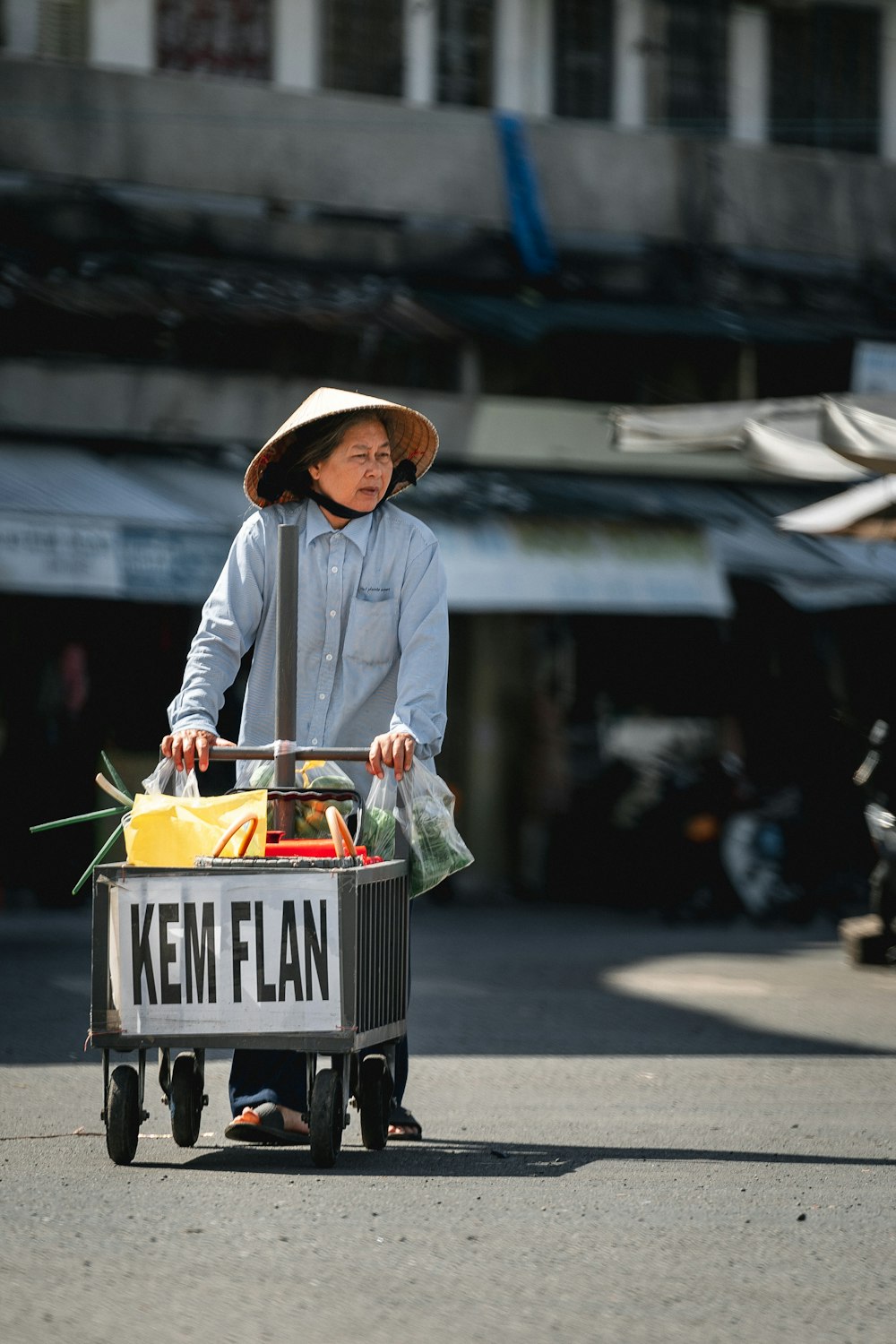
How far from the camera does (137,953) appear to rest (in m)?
5.23

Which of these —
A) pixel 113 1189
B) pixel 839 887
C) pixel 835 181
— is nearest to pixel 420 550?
pixel 113 1189

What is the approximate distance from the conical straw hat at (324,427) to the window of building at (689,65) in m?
14.4

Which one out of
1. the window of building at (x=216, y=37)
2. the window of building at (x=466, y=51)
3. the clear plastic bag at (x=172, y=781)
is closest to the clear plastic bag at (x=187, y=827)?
the clear plastic bag at (x=172, y=781)

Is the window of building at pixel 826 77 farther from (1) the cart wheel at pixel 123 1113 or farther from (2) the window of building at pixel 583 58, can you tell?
(1) the cart wheel at pixel 123 1113

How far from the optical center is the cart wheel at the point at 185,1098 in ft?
18.0

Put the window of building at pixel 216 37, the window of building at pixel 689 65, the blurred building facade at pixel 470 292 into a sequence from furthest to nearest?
the window of building at pixel 689 65
the window of building at pixel 216 37
the blurred building facade at pixel 470 292

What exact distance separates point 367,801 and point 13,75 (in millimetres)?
12710

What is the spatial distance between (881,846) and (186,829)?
Result: 259 inches

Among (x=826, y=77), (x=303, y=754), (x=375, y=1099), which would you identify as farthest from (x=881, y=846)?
(x=826, y=77)

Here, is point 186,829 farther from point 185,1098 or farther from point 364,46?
point 364,46

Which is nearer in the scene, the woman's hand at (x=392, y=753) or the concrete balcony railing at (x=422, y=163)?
the woman's hand at (x=392, y=753)

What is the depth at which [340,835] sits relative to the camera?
5281 mm

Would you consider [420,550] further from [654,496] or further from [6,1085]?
[654,496]

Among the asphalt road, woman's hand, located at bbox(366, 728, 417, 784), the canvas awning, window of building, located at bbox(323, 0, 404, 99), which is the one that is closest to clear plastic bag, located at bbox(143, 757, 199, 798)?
woman's hand, located at bbox(366, 728, 417, 784)
